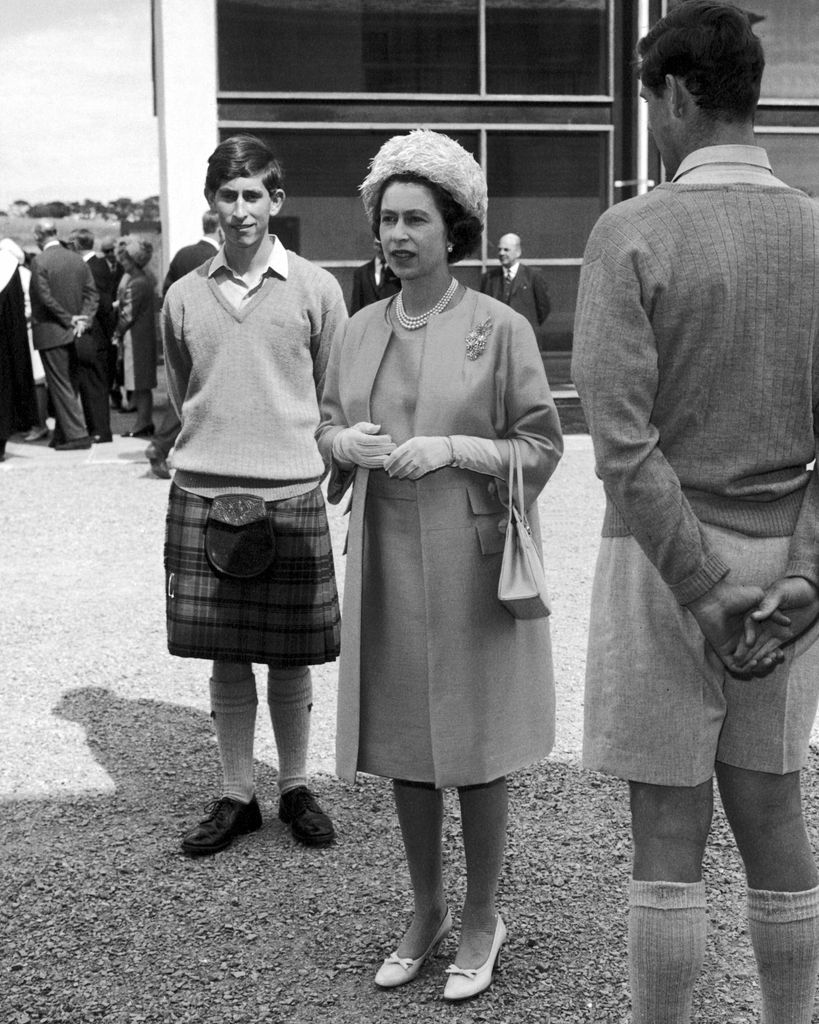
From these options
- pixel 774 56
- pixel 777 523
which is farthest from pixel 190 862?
pixel 774 56

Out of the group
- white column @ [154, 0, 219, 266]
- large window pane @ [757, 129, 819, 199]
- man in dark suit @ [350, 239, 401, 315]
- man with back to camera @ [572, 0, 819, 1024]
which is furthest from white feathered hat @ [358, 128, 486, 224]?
large window pane @ [757, 129, 819, 199]

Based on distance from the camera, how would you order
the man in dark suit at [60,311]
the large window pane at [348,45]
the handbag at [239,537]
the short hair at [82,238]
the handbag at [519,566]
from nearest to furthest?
the handbag at [519,566] → the handbag at [239,537] → the man in dark suit at [60,311] → the short hair at [82,238] → the large window pane at [348,45]

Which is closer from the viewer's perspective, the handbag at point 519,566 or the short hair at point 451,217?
the handbag at point 519,566

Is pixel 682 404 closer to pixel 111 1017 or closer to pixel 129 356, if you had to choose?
pixel 111 1017

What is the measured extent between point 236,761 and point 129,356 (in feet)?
34.7

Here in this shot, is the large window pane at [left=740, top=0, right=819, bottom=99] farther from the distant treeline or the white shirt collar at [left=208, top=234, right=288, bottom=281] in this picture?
the white shirt collar at [left=208, top=234, right=288, bottom=281]

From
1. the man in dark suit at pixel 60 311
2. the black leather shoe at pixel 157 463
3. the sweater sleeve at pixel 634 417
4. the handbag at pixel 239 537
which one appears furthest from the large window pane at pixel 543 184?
the sweater sleeve at pixel 634 417

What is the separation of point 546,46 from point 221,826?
537 inches

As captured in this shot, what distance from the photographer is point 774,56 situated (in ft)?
54.4

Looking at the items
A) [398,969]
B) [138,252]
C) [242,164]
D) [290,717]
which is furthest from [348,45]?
[398,969]

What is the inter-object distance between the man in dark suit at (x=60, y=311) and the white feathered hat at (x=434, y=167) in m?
10.1

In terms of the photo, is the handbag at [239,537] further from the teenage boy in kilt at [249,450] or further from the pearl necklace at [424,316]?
the pearl necklace at [424,316]

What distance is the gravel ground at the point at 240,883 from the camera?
3.19m

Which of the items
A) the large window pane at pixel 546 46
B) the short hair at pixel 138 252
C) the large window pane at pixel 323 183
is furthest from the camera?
the large window pane at pixel 546 46
